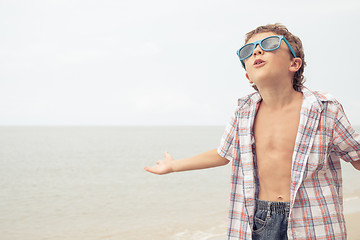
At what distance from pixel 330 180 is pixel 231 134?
63cm

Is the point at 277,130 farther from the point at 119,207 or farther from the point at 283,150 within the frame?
the point at 119,207

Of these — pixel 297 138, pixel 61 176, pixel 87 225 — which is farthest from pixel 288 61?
pixel 61 176

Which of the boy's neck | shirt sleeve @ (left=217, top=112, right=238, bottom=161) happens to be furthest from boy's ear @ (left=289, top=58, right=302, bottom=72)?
shirt sleeve @ (left=217, top=112, right=238, bottom=161)

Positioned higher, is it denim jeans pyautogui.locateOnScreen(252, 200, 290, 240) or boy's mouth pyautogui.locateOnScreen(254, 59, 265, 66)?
boy's mouth pyautogui.locateOnScreen(254, 59, 265, 66)

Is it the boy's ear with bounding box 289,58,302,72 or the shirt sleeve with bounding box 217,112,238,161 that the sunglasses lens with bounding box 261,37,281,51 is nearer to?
the boy's ear with bounding box 289,58,302,72

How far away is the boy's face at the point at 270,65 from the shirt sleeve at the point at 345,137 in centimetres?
39

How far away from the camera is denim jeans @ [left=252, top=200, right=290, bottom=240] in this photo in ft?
6.42

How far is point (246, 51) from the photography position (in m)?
2.17

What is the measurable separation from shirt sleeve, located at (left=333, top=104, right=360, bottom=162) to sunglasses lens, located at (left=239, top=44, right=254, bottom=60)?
62 centimetres

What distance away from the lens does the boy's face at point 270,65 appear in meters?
2.05

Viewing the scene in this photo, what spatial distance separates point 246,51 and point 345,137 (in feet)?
2.52

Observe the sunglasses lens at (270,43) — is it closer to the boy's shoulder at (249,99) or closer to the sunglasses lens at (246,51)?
the sunglasses lens at (246,51)

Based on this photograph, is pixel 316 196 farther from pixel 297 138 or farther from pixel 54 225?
pixel 54 225

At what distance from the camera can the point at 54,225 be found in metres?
7.42
